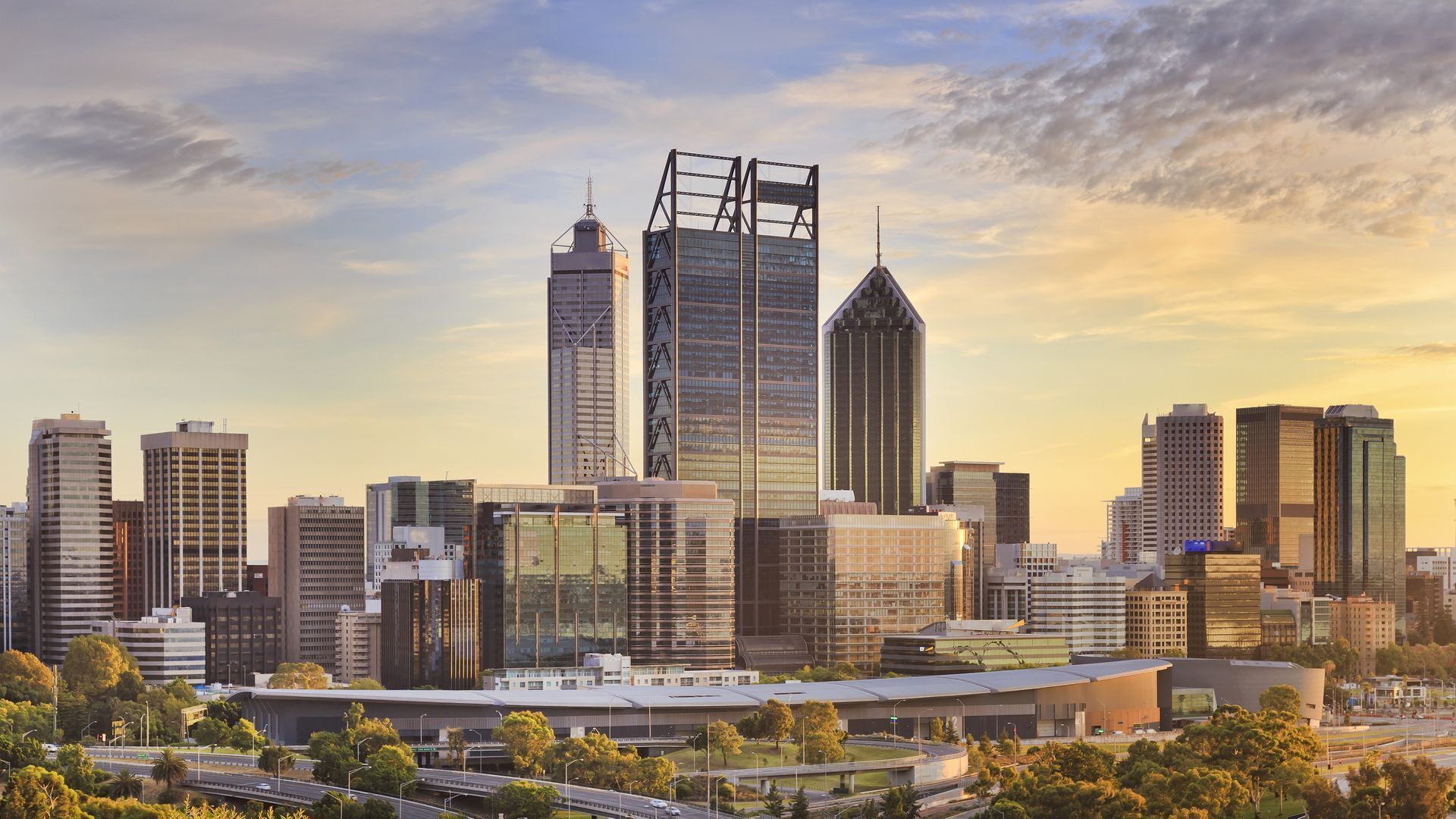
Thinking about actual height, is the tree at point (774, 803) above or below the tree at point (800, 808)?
below

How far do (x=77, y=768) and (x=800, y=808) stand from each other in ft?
208

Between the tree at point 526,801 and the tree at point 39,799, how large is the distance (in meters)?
33.2

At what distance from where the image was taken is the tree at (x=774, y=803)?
172 meters

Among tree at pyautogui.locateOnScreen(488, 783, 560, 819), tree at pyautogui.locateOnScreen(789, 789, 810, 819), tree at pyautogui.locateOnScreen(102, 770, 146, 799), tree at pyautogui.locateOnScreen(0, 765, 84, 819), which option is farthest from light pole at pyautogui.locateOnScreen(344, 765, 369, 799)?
tree at pyautogui.locateOnScreen(789, 789, 810, 819)

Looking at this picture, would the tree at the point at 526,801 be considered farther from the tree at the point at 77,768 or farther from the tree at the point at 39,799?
the tree at the point at 77,768

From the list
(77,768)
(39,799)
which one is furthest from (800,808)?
(77,768)

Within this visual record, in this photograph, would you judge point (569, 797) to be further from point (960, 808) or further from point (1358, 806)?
point (1358, 806)

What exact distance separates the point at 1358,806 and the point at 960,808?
3657 centimetres

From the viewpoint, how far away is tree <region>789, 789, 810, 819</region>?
167 m

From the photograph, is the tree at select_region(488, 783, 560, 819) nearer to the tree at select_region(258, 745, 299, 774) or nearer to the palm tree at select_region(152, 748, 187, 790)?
the tree at select_region(258, 745, 299, 774)

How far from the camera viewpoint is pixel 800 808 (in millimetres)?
168375

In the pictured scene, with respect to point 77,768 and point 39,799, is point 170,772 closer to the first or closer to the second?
point 77,768

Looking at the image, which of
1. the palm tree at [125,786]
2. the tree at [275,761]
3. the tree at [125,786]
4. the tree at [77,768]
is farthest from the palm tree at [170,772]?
the tree at [275,761]

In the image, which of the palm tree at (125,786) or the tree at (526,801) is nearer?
the tree at (526,801)
